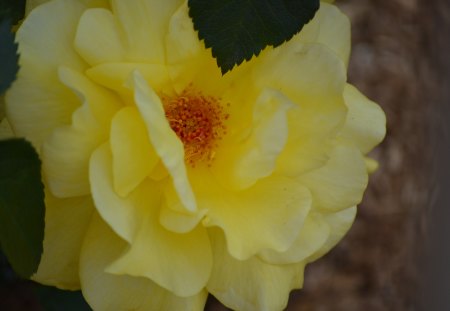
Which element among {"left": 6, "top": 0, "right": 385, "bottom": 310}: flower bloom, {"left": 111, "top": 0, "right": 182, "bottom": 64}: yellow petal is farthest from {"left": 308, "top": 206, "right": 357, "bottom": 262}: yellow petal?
{"left": 111, "top": 0, "right": 182, "bottom": 64}: yellow petal

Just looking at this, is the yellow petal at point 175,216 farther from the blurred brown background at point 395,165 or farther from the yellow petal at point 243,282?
the blurred brown background at point 395,165

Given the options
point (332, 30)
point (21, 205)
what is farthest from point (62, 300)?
point (332, 30)

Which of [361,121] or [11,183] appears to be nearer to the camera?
[11,183]

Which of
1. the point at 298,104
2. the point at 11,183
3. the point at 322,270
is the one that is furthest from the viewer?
the point at 322,270

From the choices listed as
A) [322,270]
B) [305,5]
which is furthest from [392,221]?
[305,5]

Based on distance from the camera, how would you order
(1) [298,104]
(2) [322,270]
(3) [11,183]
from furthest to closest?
(2) [322,270]
(1) [298,104]
(3) [11,183]

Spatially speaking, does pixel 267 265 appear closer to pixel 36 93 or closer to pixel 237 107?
pixel 237 107

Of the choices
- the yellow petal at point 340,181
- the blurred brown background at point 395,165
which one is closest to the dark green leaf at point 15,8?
the yellow petal at point 340,181
